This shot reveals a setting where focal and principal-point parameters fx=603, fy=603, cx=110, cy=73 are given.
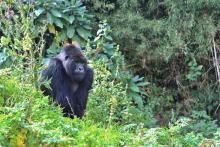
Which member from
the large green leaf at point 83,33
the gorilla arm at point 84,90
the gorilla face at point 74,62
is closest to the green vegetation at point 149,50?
the large green leaf at point 83,33

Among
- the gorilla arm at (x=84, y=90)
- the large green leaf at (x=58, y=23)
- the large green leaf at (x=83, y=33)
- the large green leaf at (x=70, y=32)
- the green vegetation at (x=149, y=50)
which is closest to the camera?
the gorilla arm at (x=84, y=90)

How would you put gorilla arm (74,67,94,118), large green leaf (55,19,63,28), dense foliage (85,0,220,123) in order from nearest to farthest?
gorilla arm (74,67,94,118) < large green leaf (55,19,63,28) < dense foliage (85,0,220,123)

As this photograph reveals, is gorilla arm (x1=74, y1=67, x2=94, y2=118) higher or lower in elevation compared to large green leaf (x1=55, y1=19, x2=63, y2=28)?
lower

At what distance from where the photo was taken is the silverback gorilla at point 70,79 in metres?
6.58

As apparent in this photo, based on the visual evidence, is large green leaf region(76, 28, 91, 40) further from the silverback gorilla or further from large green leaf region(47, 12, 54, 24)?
the silverback gorilla

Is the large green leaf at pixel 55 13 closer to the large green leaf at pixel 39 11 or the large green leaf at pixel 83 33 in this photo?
the large green leaf at pixel 39 11

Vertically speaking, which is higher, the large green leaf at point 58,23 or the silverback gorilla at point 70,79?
the large green leaf at point 58,23

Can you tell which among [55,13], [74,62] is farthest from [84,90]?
[55,13]

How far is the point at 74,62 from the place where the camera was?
6.66 meters

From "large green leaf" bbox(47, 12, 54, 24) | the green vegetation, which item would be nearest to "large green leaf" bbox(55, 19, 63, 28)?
the green vegetation

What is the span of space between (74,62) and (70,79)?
0.97ft

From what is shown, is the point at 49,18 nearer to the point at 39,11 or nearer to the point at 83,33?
the point at 39,11

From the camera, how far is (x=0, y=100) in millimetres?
4668

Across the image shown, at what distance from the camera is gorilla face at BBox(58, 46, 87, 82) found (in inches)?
263
